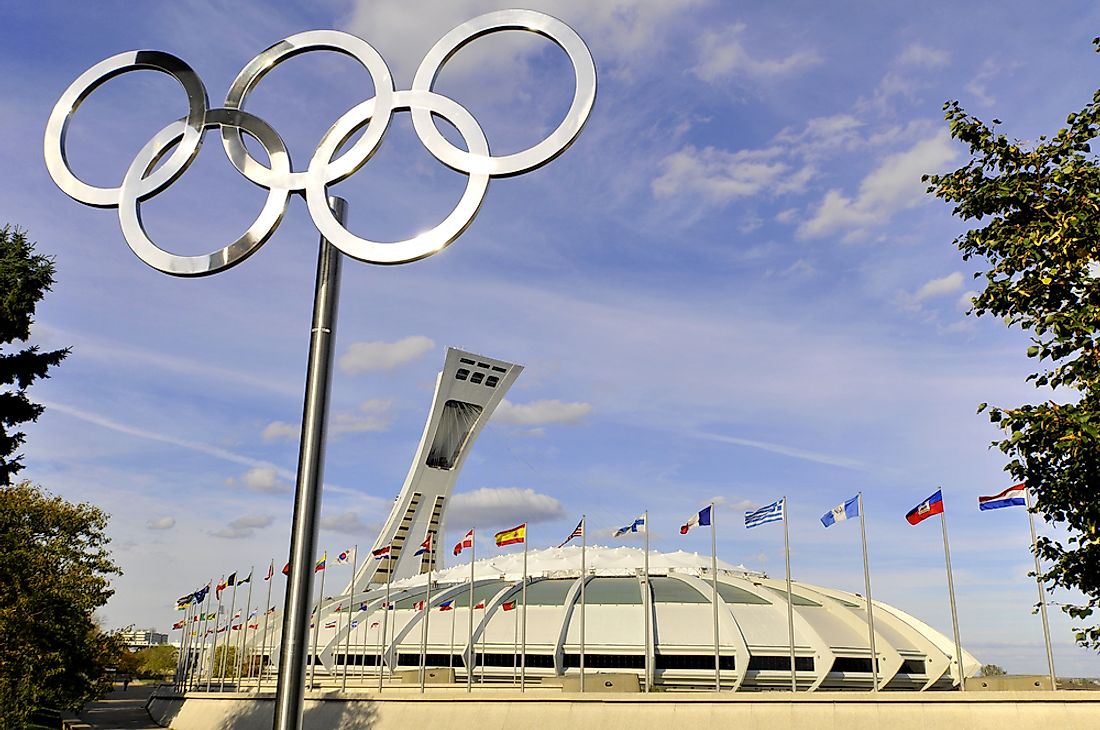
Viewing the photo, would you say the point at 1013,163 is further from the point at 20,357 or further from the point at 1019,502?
the point at 20,357

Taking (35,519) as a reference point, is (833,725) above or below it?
→ below

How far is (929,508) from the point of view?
3170 centimetres

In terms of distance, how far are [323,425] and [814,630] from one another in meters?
39.2

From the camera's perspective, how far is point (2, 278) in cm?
2647

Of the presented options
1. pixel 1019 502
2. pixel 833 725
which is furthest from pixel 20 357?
pixel 1019 502

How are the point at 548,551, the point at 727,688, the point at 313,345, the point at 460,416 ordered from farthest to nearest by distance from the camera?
the point at 460,416, the point at 548,551, the point at 727,688, the point at 313,345

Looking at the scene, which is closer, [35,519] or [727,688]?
[35,519]

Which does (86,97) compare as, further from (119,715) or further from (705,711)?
(119,715)

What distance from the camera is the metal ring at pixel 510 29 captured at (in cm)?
1035

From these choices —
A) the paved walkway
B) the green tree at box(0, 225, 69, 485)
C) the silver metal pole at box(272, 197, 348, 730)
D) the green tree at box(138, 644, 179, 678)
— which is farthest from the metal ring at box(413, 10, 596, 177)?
the green tree at box(138, 644, 179, 678)

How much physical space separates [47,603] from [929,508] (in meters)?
31.3

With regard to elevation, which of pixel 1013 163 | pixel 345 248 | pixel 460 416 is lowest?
pixel 345 248

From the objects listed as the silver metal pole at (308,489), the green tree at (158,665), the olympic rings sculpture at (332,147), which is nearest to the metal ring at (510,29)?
the olympic rings sculpture at (332,147)

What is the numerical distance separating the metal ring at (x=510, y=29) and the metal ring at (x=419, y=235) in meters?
0.15
